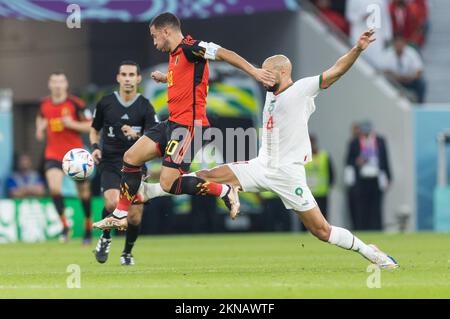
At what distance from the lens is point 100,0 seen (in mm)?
22484

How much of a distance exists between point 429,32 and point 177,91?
1506cm

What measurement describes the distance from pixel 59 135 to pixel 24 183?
14.0 ft

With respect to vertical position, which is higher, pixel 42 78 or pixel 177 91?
pixel 42 78

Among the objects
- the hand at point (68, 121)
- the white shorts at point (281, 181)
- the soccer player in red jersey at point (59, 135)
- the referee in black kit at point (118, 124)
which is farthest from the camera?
the soccer player in red jersey at point (59, 135)

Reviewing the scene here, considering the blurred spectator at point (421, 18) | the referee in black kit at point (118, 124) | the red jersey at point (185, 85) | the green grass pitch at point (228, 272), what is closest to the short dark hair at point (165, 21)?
the red jersey at point (185, 85)

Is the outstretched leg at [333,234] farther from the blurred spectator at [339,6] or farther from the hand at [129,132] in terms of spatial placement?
the blurred spectator at [339,6]

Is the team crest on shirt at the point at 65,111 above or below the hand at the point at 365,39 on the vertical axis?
above

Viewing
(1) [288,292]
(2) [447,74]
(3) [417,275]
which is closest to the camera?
(1) [288,292]

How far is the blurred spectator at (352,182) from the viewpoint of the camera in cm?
2372

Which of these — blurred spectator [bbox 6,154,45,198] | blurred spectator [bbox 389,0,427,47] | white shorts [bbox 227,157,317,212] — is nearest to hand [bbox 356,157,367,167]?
blurred spectator [bbox 389,0,427,47]

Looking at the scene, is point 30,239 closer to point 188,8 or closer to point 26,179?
point 26,179

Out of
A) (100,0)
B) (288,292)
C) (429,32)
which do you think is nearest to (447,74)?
(429,32)

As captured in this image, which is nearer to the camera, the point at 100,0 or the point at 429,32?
the point at 100,0

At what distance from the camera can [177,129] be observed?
12.0 metres
